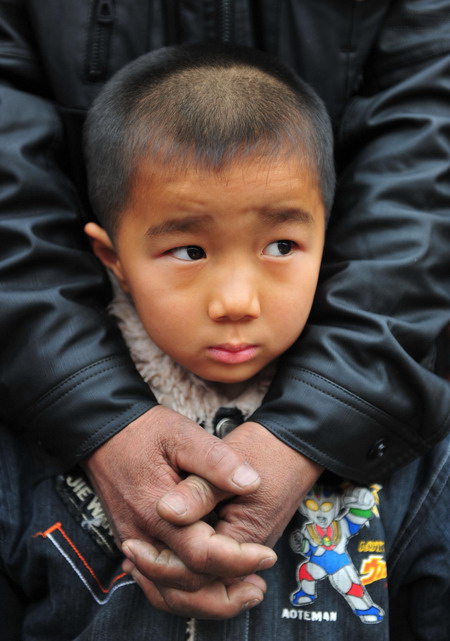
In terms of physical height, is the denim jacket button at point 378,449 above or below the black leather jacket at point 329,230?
below

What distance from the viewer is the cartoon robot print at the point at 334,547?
1.25m

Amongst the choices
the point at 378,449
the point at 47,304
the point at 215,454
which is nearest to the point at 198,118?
the point at 47,304

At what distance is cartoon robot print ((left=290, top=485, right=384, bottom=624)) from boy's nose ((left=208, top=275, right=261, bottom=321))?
372 millimetres

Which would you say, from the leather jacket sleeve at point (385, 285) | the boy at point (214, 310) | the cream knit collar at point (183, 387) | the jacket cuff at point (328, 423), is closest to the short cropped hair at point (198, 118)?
the boy at point (214, 310)

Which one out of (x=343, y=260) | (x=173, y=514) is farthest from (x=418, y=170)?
(x=173, y=514)

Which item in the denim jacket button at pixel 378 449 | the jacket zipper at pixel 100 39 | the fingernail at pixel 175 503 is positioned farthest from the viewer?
the jacket zipper at pixel 100 39

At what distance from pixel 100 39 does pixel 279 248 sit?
573 millimetres

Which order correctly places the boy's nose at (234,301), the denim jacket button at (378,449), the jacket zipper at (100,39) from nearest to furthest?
the boy's nose at (234,301)
the denim jacket button at (378,449)
the jacket zipper at (100,39)

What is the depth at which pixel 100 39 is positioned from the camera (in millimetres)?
1429

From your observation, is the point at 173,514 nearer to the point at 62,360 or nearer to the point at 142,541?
the point at 142,541

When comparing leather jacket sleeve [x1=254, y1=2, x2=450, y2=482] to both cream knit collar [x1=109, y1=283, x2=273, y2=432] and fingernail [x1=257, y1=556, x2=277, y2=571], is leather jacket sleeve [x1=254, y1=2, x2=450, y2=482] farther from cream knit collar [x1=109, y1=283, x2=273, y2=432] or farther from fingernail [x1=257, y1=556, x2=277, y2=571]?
A: fingernail [x1=257, y1=556, x2=277, y2=571]

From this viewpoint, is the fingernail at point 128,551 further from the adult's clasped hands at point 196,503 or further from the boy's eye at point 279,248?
the boy's eye at point 279,248

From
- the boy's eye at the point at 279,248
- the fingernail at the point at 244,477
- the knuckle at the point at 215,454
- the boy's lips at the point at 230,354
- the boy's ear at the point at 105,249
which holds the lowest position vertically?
the fingernail at the point at 244,477

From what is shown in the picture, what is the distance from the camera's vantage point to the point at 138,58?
1387 mm
